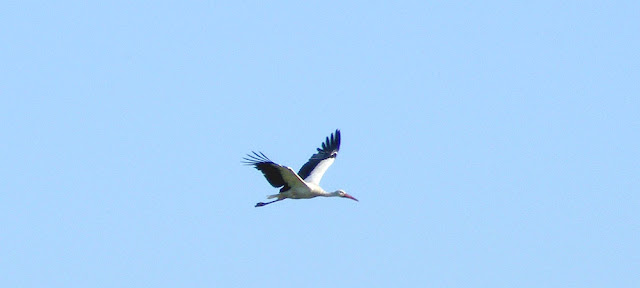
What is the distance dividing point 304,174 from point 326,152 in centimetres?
128

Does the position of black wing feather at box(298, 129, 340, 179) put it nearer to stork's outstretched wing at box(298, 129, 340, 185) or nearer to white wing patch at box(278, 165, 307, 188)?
stork's outstretched wing at box(298, 129, 340, 185)

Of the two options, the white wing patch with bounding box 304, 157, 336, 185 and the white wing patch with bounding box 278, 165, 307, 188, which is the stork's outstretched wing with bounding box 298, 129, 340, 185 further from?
the white wing patch with bounding box 278, 165, 307, 188

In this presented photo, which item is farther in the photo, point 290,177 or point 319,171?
point 319,171

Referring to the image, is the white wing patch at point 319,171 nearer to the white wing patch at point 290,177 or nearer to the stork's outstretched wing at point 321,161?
the stork's outstretched wing at point 321,161

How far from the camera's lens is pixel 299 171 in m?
37.1

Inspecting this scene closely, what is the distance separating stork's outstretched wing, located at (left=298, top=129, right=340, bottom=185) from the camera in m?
36.7

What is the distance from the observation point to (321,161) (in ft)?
123

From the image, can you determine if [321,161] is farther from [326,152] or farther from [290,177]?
[290,177]

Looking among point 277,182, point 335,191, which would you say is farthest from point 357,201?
point 277,182

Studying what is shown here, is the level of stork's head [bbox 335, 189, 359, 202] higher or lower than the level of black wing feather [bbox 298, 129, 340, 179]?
lower

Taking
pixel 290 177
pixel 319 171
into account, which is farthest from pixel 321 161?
pixel 290 177

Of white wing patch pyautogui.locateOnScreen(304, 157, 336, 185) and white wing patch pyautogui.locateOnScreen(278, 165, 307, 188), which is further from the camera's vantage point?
white wing patch pyautogui.locateOnScreen(304, 157, 336, 185)

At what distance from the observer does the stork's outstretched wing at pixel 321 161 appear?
3671 cm

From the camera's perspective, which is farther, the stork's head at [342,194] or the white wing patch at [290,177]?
the stork's head at [342,194]
